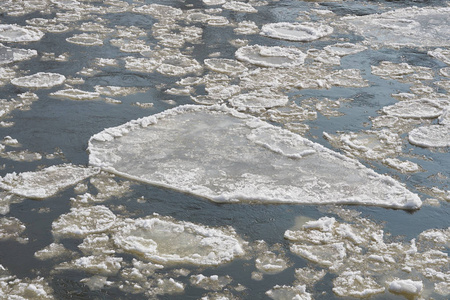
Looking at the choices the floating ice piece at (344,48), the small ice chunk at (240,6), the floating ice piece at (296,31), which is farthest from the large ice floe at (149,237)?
the small ice chunk at (240,6)

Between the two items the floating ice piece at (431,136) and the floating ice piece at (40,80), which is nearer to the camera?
the floating ice piece at (431,136)

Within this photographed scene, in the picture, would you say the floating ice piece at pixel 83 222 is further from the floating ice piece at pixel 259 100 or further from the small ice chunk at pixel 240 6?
the small ice chunk at pixel 240 6

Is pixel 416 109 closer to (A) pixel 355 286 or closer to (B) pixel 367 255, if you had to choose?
(B) pixel 367 255

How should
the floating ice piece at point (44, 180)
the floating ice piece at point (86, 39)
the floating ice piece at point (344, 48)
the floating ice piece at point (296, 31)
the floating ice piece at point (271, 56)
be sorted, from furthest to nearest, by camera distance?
the floating ice piece at point (296, 31) < the floating ice piece at point (344, 48) < the floating ice piece at point (86, 39) < the floating ice piece at point (271, 56) < the floating ice piece at point (44, 180)

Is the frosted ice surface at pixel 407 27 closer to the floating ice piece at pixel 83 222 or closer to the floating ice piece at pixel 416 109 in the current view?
the floating ice piece at pixel 416 109

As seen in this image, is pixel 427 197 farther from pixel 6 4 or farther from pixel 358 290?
pixel 6 4

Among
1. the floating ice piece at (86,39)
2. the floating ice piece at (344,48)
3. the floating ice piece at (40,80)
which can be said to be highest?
the floating ice piece at (86,39)

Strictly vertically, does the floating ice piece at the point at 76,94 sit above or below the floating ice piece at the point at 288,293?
above

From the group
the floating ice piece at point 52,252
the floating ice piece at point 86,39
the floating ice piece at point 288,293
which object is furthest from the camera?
the floating ice piece at point 86,39
